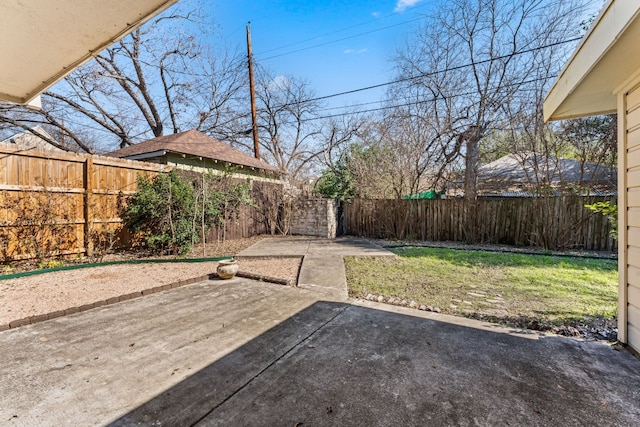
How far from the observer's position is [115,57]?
1287cm

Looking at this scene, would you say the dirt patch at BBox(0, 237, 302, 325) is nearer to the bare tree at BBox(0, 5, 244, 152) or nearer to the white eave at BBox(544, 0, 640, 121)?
the white eave at BBox(544, 0, 640, 121)

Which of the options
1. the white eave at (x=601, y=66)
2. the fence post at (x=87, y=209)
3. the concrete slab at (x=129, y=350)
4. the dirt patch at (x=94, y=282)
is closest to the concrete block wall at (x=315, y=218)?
the dirt patch at (x=94, y=282)

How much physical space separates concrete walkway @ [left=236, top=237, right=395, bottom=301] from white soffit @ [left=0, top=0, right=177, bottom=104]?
3344 mm

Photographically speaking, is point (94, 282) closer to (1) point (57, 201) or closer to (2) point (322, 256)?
(1) point (57, 201)

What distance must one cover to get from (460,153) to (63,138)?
66.3 feet

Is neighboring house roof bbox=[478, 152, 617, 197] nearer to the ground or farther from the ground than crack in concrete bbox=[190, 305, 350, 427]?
farther from the ground

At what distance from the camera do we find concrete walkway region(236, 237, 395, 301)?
4.26m

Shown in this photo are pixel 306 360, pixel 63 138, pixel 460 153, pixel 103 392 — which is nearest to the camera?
pixel 103 392

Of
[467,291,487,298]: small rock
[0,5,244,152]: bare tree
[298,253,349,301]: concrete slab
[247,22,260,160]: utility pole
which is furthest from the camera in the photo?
[247,22,260,160]: utility pole

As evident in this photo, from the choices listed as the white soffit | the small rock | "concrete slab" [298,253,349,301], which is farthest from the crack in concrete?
the white soffit

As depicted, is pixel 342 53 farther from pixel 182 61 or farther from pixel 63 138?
pixel 63 138

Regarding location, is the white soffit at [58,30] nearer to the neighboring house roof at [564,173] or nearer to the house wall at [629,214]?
the house wall at [629,214]

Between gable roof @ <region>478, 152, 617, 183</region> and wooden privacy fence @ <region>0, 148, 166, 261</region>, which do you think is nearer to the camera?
wooden privacy fence @ <region>0, 148, 166, 261</region>

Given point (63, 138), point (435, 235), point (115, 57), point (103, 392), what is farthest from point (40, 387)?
point (63, 138)
